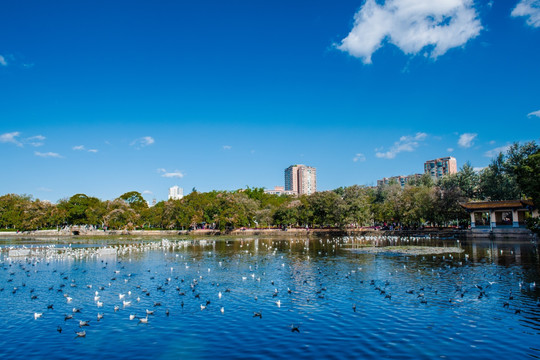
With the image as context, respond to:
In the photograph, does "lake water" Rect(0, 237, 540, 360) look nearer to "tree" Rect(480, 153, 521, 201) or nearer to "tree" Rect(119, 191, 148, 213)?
"tree" Rect(480, 153, 521, 201)

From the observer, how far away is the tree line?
225ft

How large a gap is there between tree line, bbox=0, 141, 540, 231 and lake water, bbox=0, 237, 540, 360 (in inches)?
1637

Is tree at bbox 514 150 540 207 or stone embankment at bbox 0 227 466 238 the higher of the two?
tree at bbox 514 150 540 207

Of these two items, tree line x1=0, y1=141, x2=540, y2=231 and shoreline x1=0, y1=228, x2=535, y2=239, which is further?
tree line x1=0, y1=141, x2=540, y2=231

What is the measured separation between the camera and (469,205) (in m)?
62.5

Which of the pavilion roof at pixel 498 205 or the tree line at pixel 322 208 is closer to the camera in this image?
the pavilion roof at pixel 498 205

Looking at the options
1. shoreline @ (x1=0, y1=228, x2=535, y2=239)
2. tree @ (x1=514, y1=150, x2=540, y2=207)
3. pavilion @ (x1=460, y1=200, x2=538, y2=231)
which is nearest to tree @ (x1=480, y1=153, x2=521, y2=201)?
pavilion @ (x1=460, y1=200, x2=538, y2=231)

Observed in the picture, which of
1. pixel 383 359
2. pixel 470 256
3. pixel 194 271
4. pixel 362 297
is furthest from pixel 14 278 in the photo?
pixel 470 256

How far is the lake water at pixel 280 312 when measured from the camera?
505 inches

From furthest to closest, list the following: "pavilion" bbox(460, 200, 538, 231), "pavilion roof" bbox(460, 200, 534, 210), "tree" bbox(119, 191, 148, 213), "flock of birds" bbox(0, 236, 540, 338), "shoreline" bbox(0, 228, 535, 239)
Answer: "tree" bbox(119, 191, 148, 213) < "shoreline" bbox(0, 228, 535, 239) < "pavilion" bbox(460, 200, 538, 231) < "pavilion roof" bbox(460, 200, 534, 210) < "flock of birds" bbox(0, 236, 540, 338)

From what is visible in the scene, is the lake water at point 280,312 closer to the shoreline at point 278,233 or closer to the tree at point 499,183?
the shoreline at point 278,233

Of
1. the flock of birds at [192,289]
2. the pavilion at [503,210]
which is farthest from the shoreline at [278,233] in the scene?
the flock of birds at [192,289]

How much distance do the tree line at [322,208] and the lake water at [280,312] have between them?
41.6 metres

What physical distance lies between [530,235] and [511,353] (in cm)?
5373
